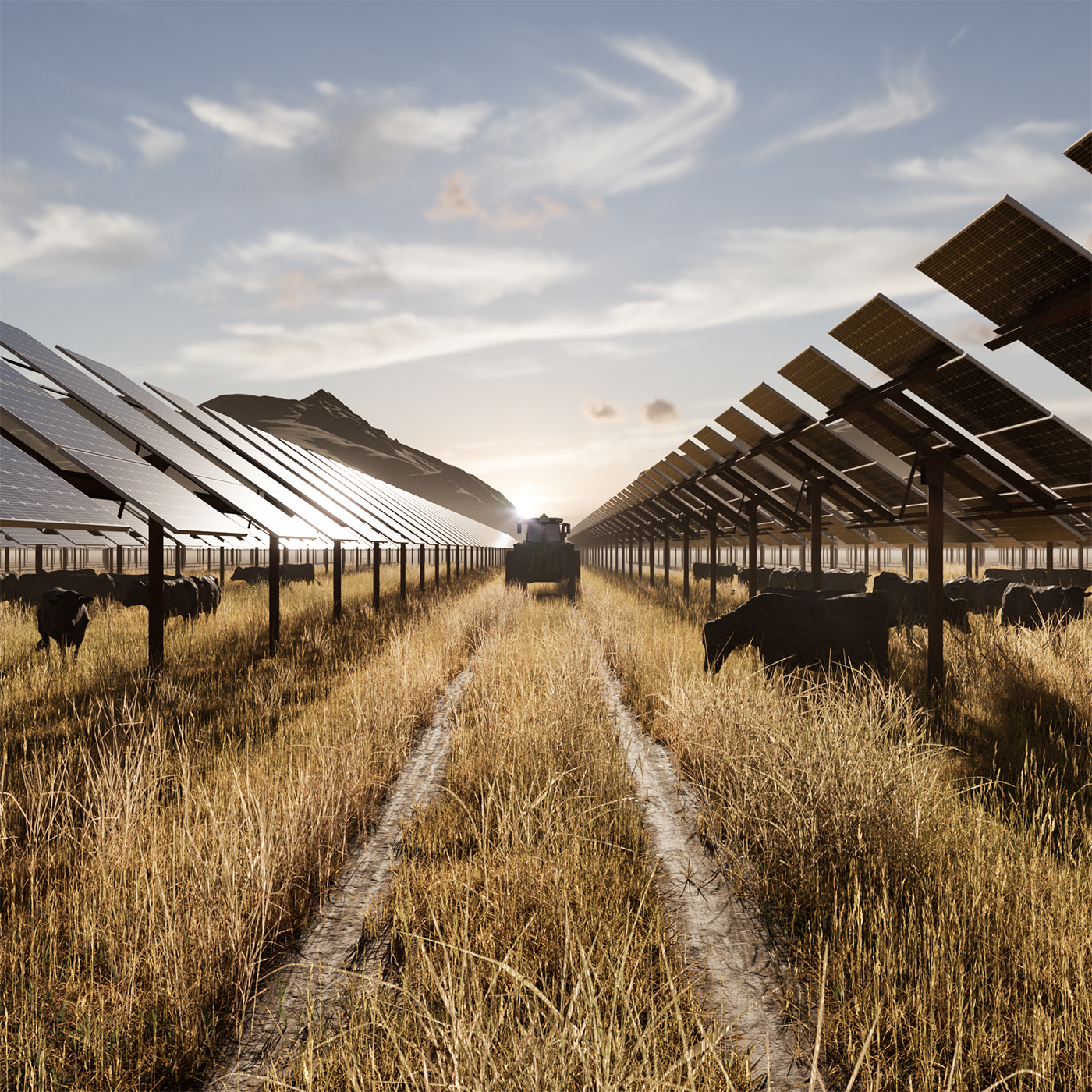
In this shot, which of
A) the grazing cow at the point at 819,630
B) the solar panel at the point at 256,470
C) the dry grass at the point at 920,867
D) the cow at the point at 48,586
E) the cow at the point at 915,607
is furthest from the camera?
the cow at the point at 48,586

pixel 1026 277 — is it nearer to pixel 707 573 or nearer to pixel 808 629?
pixel 808 629

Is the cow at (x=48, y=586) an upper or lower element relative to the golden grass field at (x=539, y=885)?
upper

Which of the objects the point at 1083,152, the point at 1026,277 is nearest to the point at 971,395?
the point at 1026,277

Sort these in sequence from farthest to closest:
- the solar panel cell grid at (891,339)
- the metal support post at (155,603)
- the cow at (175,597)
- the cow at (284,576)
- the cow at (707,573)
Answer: the cow at (707,573), the cow at (284,576), the cow at (175,597), the metal support post at (155,603), the solar panel cell grid at (891,339)

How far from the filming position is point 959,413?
8.20 meters

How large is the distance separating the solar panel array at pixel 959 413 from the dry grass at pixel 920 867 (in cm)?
308

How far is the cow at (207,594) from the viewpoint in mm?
16109

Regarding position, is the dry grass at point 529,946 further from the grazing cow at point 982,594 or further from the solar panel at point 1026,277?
the grazing cow at point 982,594

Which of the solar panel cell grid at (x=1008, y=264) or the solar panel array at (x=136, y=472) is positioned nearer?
the solar panel cell grid at (x=1008, y=264)

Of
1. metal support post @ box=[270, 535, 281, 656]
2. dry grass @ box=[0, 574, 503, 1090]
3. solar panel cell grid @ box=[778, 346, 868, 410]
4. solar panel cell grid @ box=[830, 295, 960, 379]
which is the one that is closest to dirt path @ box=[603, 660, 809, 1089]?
dry grass @ box=[0, 574, 503, 1090]

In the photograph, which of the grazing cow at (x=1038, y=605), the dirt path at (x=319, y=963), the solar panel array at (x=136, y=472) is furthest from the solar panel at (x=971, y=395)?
the solar panel array at (x=136, y=472)

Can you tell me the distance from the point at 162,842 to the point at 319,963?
1545 millimetres

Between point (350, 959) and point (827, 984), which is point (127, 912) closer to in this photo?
point (350, 959)

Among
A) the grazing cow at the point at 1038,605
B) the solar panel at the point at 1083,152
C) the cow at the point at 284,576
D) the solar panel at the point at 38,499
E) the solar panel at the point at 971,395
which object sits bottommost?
the cow at the point at 284,576
